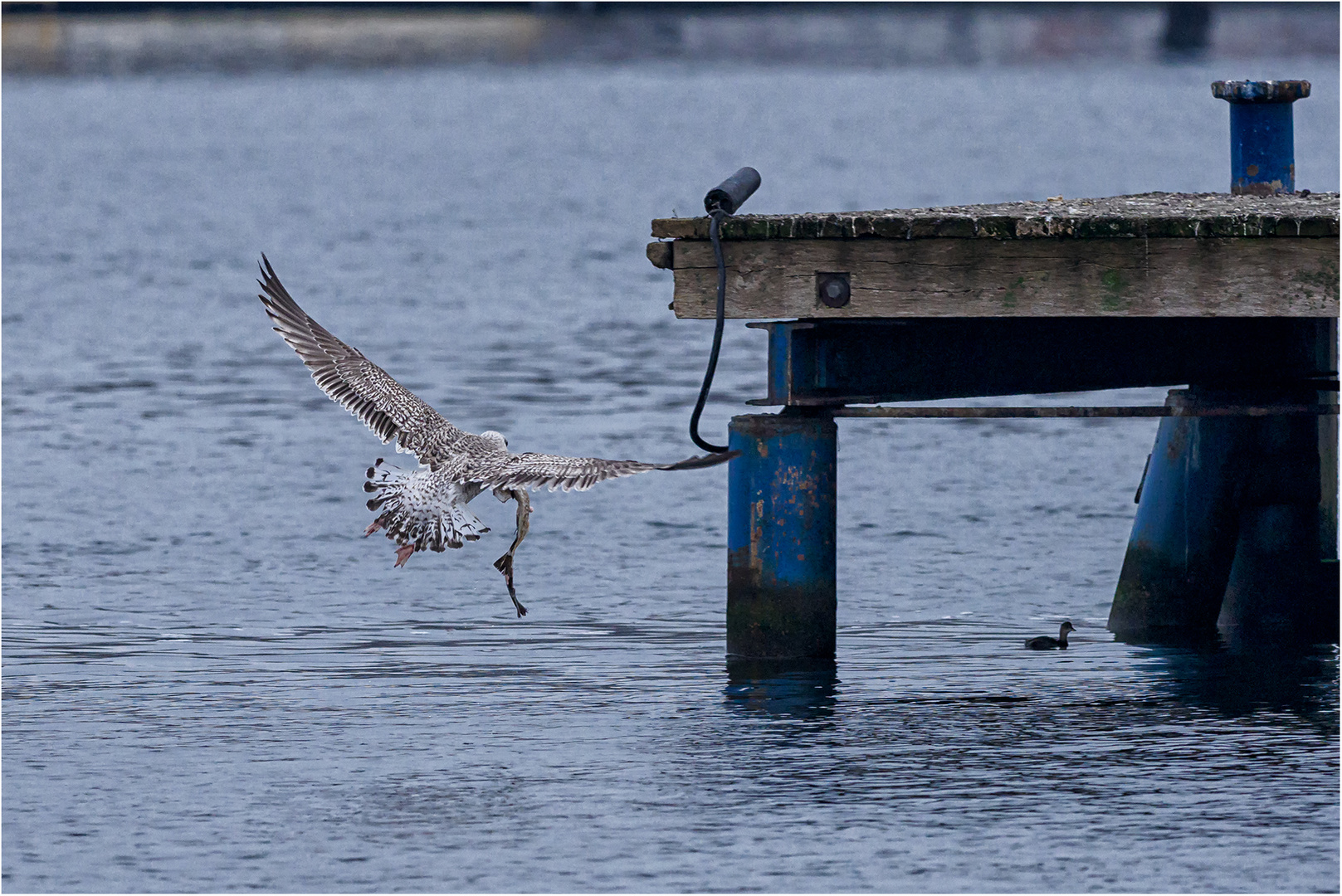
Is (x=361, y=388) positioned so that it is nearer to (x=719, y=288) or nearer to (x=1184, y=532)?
(x=719, y=288)

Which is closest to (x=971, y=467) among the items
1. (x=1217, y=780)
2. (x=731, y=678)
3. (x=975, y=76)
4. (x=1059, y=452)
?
(x=1059, y=452)

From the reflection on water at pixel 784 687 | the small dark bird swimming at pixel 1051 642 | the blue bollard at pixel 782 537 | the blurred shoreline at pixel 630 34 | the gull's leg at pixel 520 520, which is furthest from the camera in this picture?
the blurred shoreline at pixel 630 34

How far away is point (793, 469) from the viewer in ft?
41.2

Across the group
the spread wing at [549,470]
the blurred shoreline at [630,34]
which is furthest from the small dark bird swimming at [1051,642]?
the blurred shoreline at [630,34]

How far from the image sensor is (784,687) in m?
12.8

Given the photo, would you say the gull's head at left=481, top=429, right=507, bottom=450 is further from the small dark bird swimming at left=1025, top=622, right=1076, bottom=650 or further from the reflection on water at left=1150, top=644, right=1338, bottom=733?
the small dark bird swimming at left=1025, top=622, right=1076, bottom=650

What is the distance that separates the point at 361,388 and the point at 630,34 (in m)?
128

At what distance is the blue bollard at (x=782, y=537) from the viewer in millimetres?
12539

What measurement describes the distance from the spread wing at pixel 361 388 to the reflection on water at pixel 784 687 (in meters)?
1.90

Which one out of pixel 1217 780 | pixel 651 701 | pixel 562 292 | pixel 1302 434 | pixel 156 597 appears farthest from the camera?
pixel 562 292

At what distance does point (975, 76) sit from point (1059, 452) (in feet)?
356

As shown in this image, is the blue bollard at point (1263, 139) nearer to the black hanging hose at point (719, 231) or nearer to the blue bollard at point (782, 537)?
the blue bollard at point (782, 537)

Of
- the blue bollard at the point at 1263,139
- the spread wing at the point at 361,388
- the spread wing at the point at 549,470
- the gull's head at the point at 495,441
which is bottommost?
the spread wing at the point at 549,470

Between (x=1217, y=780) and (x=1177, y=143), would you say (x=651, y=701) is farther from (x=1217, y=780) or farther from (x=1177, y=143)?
(x=1177, y=143)
